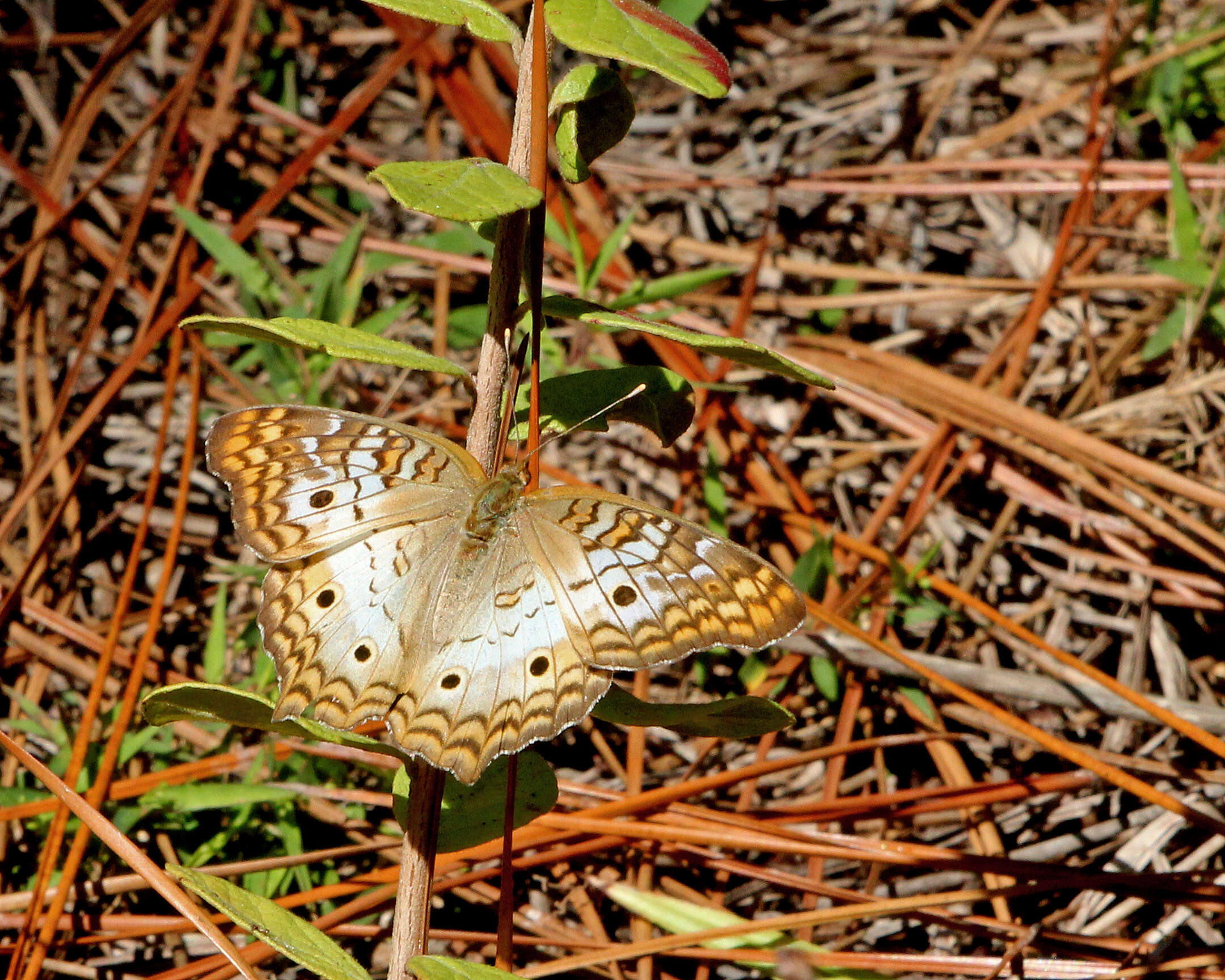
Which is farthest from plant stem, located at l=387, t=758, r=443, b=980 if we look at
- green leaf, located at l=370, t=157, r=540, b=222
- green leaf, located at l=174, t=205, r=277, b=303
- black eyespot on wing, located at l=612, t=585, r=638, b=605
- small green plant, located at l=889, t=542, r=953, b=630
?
green leaf, located at l=174, t=205, r=277, b=303

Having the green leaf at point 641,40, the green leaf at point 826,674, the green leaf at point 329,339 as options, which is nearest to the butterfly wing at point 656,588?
the green leaf at point 329,339

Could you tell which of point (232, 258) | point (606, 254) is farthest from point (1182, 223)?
point (232, 258)

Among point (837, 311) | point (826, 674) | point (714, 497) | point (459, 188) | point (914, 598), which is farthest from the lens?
point (837, 311)

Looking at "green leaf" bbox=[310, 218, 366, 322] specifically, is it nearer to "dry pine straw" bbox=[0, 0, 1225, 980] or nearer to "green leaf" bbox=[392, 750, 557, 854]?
"dry pine straw" bbox=[0, 0, 1225, 980]

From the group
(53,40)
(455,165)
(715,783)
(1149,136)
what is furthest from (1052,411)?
(53,40)

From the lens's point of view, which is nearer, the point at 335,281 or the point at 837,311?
the point at 335,281

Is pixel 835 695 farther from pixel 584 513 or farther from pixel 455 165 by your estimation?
pixel 455 165

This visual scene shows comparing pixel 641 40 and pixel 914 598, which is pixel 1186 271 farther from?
pixel 641 40
